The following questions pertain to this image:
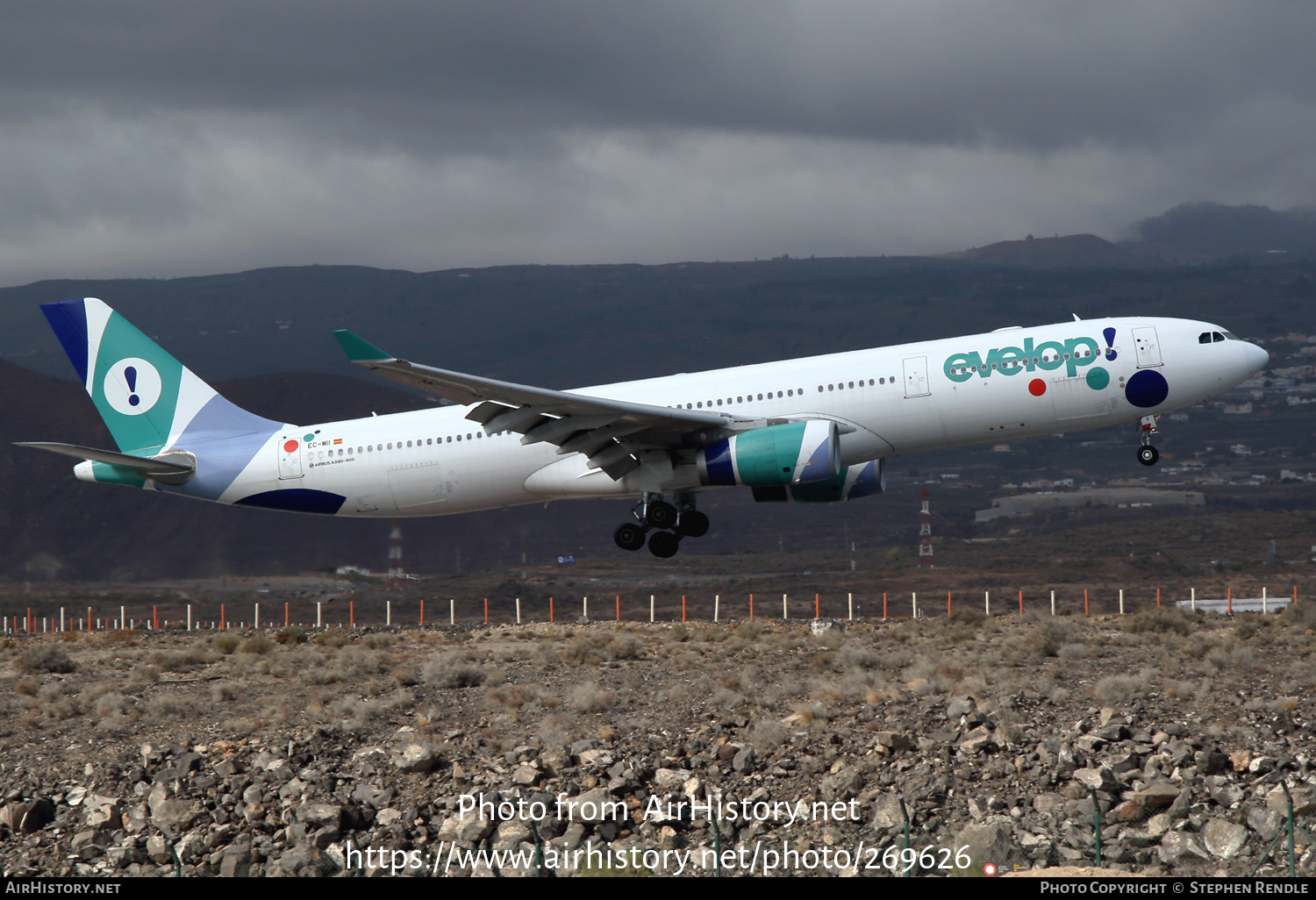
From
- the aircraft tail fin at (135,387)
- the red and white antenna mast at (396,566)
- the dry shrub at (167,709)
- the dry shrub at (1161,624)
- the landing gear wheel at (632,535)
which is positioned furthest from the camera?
the red and white antenna mast at (396,566)

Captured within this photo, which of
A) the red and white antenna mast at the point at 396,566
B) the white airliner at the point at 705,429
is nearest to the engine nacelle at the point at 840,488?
the white airliner at the point at 705,429

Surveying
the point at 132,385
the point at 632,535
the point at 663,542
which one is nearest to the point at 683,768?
the point at 663,542

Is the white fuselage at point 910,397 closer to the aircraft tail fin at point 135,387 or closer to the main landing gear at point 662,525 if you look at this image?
the main landing gear at point 662,525

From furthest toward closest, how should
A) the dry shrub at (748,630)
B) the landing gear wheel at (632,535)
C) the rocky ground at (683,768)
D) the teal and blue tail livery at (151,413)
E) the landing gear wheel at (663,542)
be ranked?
the dry shrub at (748,630), the teal and blue tail livery at (151,413), the landing gear wheel at (632,535), the landing gear wheel at (663,542), the rocky ground at (683,768)

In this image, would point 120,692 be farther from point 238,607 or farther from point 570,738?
point 238,607

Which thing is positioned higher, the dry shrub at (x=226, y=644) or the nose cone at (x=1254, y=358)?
the nose cone at (x=1254, y=358)

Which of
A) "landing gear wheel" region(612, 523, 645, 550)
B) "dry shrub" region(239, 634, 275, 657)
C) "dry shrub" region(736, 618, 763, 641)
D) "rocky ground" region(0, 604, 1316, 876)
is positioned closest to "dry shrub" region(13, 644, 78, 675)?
"rocky ground" region(0, 604, 1316, 876)

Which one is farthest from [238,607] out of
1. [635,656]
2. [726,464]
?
[726,464]

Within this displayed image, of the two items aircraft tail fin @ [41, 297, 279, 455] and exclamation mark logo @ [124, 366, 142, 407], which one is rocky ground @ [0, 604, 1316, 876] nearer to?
aircraft tail fin @ [41, 297, 279, 455]
